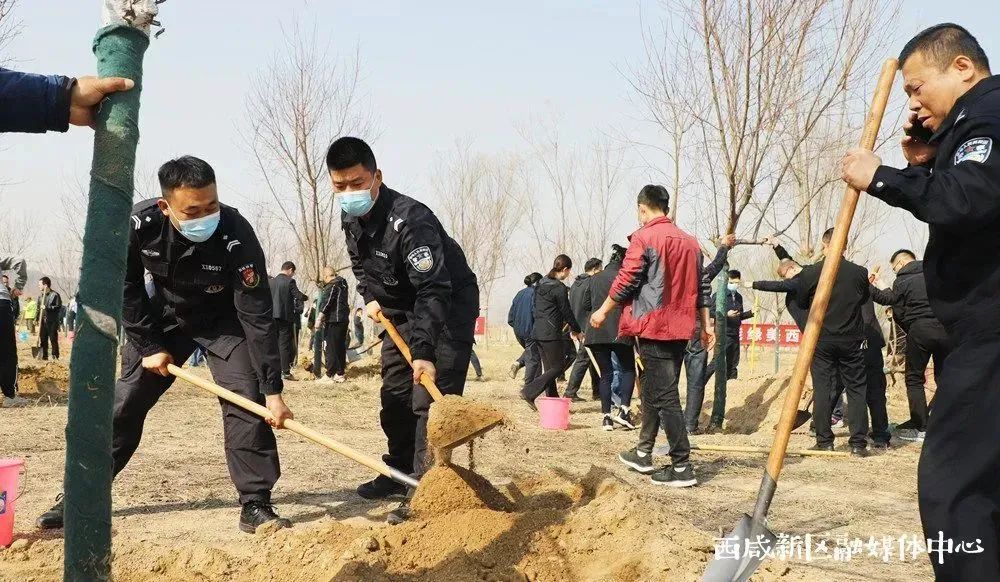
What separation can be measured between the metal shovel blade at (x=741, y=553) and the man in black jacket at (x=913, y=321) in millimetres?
A: 5311

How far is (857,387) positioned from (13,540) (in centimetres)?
715

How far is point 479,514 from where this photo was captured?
403 centimetres

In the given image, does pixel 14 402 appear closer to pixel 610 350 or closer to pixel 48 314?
pixel 610 350

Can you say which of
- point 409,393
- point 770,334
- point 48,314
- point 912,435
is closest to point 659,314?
point 409,393

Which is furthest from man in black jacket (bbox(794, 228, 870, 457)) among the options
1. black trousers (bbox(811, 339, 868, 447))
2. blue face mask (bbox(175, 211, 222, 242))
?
blue face mask (bbox(175, 211, 222, 242))

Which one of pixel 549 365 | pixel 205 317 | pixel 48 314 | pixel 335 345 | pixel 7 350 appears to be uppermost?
pixel 205 317

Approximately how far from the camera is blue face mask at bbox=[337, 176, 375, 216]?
15.8ft

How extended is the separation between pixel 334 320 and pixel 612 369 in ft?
17.3

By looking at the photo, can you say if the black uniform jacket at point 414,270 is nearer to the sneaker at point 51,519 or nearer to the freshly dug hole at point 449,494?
the freshly dug hole at point 449,494

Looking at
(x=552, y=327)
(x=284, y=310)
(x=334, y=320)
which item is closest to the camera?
(x=552, y=327)

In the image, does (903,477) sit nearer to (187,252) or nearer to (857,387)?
(857,387)

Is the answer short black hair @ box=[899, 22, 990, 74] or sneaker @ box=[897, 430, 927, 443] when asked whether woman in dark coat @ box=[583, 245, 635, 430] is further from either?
short black hair @ box=[899, 22, 990, 74]

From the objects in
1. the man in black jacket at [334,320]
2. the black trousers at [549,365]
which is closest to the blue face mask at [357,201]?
the black trousers at [549,365]

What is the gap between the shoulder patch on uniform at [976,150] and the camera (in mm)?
2559
